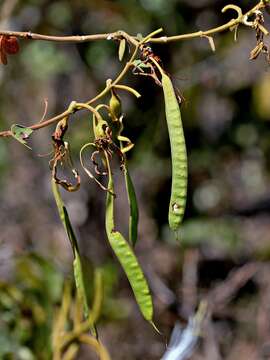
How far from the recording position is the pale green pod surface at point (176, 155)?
2.93ft

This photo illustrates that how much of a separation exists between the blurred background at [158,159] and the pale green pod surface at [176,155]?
1607 millimetres

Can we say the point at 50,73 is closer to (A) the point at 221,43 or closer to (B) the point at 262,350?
(A) the point at 221,43

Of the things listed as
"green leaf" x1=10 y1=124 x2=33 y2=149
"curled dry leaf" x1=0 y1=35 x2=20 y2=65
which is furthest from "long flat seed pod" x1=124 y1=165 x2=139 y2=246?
"curled dry leaf" x1=0 y1=35 x2=20 y2=65

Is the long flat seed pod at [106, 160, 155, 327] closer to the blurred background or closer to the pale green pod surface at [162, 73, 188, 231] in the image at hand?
the pale green pod surface at [162, 73, 188, 231]

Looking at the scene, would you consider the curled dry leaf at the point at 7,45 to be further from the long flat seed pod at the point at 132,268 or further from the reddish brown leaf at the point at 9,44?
the long flat seed pod at the point at 132,268

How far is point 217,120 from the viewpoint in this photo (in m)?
3.97

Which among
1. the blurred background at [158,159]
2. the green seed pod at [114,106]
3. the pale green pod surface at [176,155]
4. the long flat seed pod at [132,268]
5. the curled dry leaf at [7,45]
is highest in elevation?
the curled dry leaf at [7,45]

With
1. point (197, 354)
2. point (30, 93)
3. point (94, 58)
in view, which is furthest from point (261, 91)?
point (197, 354)

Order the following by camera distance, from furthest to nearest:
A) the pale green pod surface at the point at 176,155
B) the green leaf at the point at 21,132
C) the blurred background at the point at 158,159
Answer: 1. the blurred background at the point at 158,159
2. the green leaf at the point at 21,132
3. the pale green pod surface at the point at 176,155

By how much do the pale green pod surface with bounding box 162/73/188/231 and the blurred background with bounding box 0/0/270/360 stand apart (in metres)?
1.61

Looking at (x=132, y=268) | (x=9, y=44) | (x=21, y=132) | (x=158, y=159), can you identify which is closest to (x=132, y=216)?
(x=132, y=268)

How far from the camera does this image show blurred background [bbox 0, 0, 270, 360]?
2.88 meters

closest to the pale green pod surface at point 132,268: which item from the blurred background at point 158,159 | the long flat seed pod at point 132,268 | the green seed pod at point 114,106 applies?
the long flat seed pod at point 132,268

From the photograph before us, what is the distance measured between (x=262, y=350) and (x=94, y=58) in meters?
1.71
